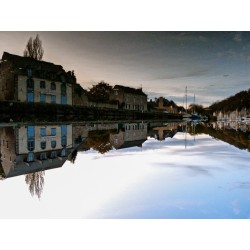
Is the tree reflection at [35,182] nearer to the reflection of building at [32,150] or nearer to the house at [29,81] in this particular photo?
the reflection of building at [32,150]

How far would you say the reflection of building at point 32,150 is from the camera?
14.4 feet

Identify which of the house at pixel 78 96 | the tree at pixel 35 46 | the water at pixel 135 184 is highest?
the tree at pixel 35 46

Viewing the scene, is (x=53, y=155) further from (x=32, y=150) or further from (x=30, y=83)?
(x=30, y=83)

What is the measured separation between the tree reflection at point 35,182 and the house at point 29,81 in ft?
39.8

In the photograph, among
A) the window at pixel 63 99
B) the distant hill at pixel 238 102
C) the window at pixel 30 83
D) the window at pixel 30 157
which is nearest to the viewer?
the window at pixel 30 157

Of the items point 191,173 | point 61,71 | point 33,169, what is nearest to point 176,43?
point 191,173

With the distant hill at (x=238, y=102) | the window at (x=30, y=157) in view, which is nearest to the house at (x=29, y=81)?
the window at (x=30, y=157)

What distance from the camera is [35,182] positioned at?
3.76 meters

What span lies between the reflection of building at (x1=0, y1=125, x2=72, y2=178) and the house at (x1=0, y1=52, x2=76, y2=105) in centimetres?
880

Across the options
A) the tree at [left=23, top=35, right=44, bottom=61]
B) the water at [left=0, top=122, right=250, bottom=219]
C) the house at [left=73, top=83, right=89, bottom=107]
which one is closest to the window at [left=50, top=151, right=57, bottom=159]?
the water at [left=0, top=122, right=250, bottom=219]

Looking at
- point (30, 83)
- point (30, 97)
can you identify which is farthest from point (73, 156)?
point (30, 83)

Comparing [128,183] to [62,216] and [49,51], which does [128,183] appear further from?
[49,51]

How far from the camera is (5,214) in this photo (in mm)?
2994

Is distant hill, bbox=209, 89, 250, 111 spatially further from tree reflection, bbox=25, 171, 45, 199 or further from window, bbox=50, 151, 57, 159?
tree reflection, bbox=25, 171, 45, 199
